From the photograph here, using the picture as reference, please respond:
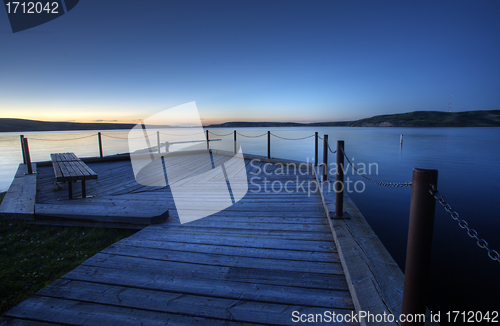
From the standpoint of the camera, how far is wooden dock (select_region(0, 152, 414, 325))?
5.14 ft

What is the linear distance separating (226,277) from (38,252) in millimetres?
2200

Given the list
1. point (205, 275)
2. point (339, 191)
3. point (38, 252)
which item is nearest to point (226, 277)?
point (205, 275)

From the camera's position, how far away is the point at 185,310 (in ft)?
5.29

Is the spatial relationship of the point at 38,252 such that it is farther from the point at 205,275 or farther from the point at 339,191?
the point at 339,191

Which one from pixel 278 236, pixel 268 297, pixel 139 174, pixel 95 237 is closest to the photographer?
pixel 268 297

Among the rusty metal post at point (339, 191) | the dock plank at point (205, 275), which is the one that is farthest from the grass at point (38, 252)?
the rusty metal post at point (339, 191)

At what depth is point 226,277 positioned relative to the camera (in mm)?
1960

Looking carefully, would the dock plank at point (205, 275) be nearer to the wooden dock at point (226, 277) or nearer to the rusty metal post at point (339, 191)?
the wooden dock at point (226, 277)

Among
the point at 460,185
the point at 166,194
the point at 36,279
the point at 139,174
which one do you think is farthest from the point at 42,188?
the point at 460,185

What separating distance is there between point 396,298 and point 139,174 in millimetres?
6137

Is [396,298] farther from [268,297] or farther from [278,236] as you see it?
[278,236]

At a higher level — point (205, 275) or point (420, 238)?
point (420, 238)

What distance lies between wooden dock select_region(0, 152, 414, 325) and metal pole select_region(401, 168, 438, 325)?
1.01ft

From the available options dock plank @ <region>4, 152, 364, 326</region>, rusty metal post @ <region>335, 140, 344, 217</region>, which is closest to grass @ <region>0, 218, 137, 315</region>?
dock plank @ <region>4, 152, 364, 326</region>
